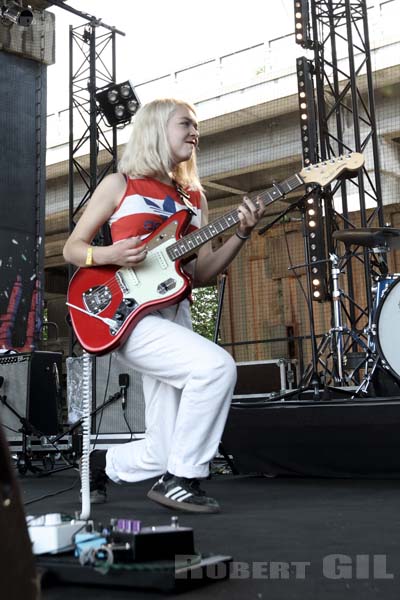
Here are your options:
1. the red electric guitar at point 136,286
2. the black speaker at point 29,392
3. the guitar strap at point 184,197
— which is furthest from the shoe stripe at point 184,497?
the black speaker at point 29,392

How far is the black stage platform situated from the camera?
145 centimetres

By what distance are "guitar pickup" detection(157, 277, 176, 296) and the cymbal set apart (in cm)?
246

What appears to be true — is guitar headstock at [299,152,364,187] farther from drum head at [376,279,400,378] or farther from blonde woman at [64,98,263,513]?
drum head at [376,279,400,378]

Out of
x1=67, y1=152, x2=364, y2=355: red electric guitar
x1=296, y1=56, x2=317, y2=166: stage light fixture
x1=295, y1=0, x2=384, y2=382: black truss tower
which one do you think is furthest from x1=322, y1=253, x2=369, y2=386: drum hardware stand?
x1=67, y1=152, x2=364, y2=355: red electric guitar

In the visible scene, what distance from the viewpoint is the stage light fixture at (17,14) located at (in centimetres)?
892

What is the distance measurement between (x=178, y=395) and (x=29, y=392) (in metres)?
3.34

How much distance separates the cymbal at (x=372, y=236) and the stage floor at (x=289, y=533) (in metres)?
1.83

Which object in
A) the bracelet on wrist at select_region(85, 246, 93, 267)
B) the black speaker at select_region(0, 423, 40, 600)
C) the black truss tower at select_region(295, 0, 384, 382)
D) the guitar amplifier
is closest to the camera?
the black speaker at select_region(0, 423, 40, 600)

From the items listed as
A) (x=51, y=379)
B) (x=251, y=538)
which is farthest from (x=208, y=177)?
(x=251, y=538)

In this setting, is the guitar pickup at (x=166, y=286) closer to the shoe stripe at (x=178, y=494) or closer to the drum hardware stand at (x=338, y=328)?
the shoe stripe at (x=178, y=494)

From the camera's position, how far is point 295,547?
1851mm

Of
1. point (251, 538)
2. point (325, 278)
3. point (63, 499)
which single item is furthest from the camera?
point (325, 278)

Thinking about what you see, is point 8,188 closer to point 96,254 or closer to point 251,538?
point 96,254

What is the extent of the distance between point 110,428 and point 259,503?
6.77 feet
